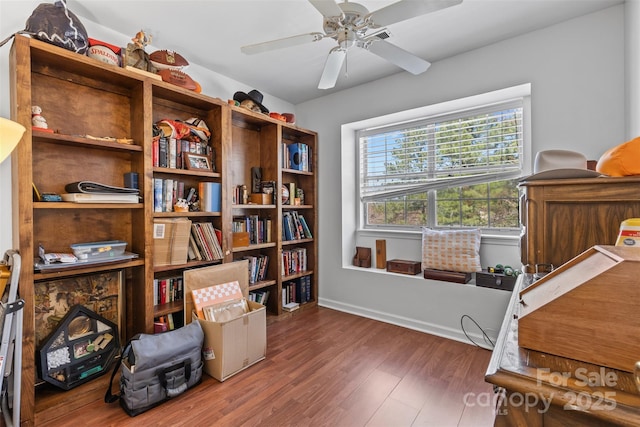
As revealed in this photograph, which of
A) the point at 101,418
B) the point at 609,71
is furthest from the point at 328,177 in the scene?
the point at 101,418

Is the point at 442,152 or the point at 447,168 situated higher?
the point at 442,152

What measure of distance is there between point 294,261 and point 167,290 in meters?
1.40

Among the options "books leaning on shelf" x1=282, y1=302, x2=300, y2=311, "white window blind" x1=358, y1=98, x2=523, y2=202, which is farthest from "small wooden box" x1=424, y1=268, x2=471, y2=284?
"books leaning on shelf" x1=282, y1=302, x2=300, y2=311

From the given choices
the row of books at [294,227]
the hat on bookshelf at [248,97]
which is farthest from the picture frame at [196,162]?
the row of books at [294,227]

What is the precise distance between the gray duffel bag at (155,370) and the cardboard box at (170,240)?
0.56 meters

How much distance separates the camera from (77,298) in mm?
1878

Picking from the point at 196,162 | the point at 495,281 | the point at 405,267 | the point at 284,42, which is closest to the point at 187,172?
the point at 196,162

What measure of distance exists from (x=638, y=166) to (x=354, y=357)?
2005mm

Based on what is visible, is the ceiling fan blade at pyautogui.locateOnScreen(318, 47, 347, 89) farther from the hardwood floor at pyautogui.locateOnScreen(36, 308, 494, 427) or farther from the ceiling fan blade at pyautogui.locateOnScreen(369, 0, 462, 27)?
the hardwood floor at pyautogui.locateOnScreen(36, 308, 494, 427)

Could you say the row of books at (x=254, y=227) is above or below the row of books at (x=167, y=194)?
below

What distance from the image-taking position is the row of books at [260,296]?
2973mm

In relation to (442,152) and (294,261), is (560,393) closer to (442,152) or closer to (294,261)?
(442,152)

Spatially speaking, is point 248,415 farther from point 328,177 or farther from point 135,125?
point 328,177

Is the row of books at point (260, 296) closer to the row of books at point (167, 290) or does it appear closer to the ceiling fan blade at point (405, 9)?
the row of books at point (167, 290)
